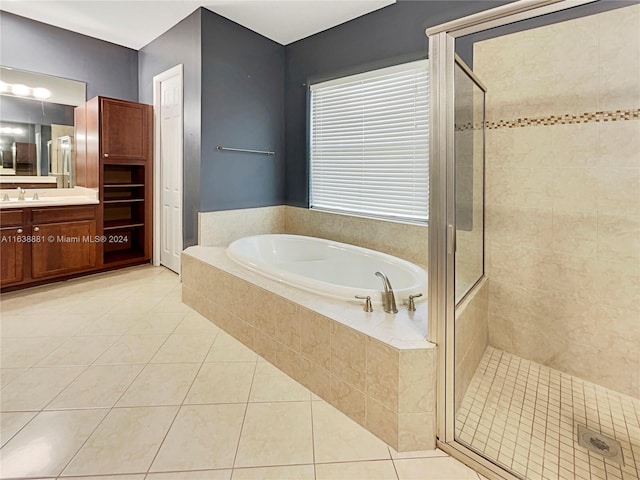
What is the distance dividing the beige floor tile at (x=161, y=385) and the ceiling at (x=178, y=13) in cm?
288

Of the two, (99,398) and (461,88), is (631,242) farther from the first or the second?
(99,398)

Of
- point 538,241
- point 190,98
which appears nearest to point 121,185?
point 190,98

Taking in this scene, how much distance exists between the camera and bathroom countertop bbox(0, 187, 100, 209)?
10.4ft

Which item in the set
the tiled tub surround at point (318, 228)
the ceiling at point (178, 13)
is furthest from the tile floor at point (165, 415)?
the ceiling at point (178, 13)

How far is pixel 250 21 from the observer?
10.9 ft

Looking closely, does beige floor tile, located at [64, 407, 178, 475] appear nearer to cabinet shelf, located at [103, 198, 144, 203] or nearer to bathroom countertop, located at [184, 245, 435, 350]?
bathroom countertop, located at [184, 245, 435, 350]

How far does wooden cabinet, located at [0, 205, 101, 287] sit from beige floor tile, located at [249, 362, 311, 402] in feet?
8.44

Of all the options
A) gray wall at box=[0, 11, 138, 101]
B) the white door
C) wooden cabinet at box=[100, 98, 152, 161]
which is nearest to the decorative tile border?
the white door

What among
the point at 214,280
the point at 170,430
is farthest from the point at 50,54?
the point at 170,430

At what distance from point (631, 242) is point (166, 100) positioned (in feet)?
13.2

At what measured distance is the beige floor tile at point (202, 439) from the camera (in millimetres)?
1375

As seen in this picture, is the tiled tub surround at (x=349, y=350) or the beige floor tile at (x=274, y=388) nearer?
the tiled tub surround at (x=349, y=350)

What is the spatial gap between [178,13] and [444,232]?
3.26 metres

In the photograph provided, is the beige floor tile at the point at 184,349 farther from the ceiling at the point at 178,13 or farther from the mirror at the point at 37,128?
A: the ceiling at the point at 178,13
